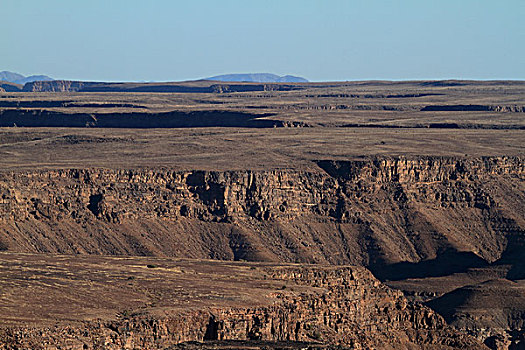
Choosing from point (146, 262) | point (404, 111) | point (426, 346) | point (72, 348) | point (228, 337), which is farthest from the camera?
point (404, 111)

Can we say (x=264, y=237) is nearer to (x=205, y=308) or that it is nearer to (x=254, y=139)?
(x=254, y=139)

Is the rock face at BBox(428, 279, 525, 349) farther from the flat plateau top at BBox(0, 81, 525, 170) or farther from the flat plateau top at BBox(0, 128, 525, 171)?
the flat plateau top at BBox(0, 81, 525, 170)

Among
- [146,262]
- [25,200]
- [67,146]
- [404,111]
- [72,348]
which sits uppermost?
[404,111]

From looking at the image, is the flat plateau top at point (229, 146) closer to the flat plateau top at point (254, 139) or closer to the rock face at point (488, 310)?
the flat plateau top at point (254, 139)

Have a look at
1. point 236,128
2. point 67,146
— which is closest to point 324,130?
point 236,128

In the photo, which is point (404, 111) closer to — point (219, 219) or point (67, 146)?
point (67, 146)

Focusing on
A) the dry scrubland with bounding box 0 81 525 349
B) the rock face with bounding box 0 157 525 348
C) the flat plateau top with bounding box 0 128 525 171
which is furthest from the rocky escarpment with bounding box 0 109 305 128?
the rock face with bounding box 0 157 525 348
